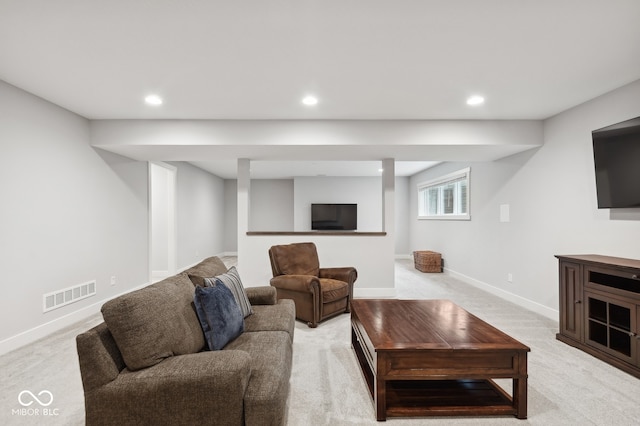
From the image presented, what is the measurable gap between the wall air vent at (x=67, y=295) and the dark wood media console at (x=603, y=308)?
5.24 metres

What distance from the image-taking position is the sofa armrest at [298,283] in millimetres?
3215

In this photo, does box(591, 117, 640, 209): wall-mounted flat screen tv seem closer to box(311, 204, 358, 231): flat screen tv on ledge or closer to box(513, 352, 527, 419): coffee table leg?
box(513, 352, 527, 419): coffee table leg

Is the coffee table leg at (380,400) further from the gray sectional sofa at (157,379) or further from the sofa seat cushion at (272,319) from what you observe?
the sofa seat cushion at (272,319)

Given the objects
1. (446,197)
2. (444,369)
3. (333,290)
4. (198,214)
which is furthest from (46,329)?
(446,197)

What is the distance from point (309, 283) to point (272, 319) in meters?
0.98

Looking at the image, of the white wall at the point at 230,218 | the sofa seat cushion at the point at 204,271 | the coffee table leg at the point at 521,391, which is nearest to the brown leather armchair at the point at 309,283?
the sofa seat cushion at the point at 204,271

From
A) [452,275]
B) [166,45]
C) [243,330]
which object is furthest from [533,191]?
[166,45]

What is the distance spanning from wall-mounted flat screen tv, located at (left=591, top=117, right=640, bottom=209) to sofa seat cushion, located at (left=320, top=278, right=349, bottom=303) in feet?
8.96

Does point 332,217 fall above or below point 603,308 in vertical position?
above

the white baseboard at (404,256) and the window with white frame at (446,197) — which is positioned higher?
the window with white frame at (446,197)

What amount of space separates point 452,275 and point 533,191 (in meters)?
2.70

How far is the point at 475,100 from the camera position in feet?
10.8

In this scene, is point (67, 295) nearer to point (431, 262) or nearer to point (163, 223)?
point (163, 223)

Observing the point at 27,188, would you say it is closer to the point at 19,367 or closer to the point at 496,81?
the point at 19,367
